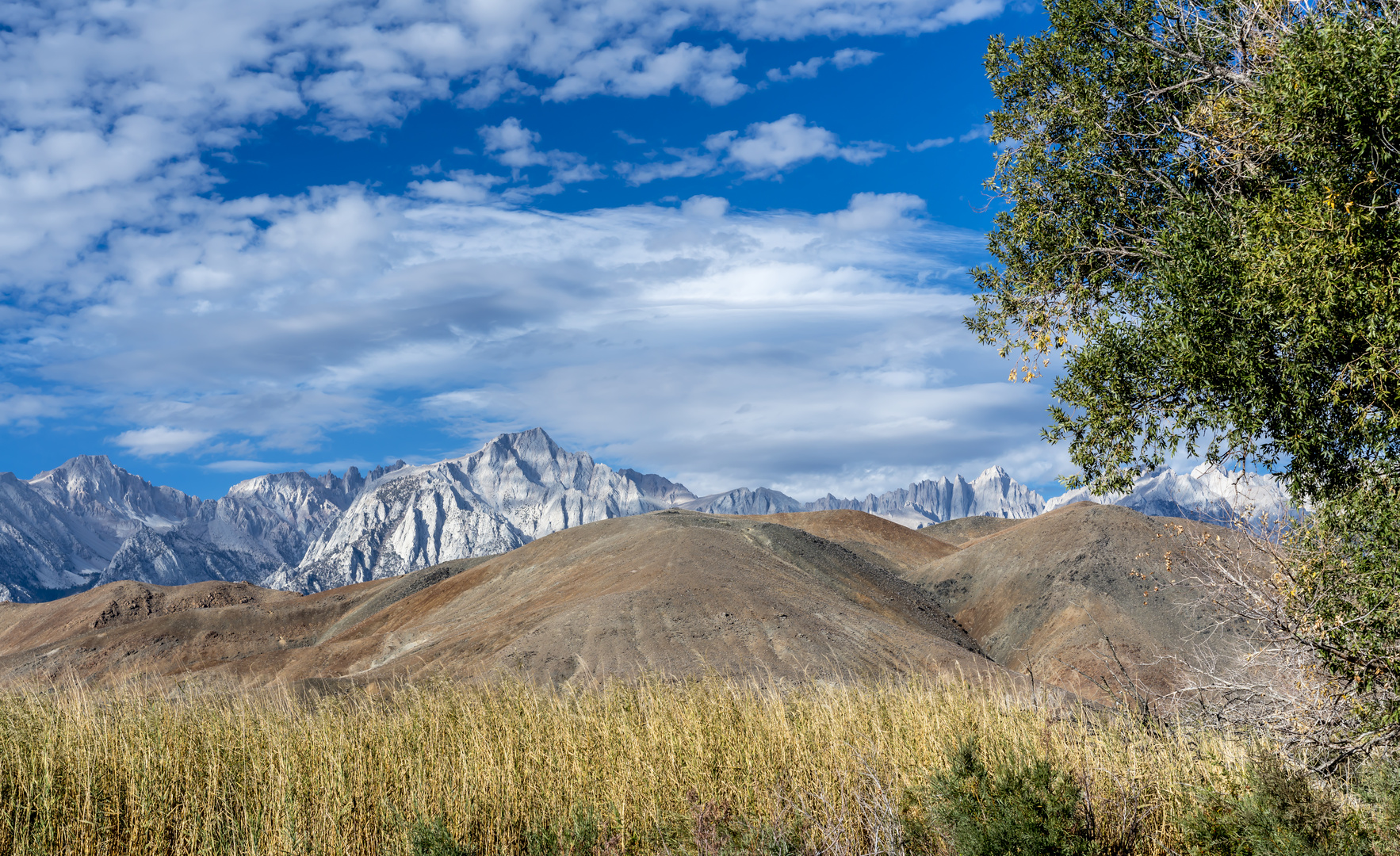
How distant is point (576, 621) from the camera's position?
34156 mm

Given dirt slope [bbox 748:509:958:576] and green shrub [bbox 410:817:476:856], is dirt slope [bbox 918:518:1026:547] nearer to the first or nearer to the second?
dirt slope [bbox 748:509:958:576]

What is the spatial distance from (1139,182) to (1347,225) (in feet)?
15.5

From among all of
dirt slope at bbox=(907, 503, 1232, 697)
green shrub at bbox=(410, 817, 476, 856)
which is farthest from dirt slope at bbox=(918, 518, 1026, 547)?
green shrub at bbox=(410, 817, 476, 856)

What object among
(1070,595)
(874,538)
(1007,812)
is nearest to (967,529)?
(874,538)

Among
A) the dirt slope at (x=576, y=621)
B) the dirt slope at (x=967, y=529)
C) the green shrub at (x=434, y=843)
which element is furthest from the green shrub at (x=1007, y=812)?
the dirt slope at (x=967, y=529)

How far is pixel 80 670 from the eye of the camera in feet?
173

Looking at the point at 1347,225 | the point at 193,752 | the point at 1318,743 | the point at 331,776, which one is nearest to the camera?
the point at 1347,225

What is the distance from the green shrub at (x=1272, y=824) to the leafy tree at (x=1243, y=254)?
329 cm

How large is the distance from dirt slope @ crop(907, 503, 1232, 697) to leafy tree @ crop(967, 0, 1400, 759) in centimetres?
2992

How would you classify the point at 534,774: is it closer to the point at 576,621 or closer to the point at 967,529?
the point at 576,621

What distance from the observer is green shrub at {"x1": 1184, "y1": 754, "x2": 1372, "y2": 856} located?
656cm

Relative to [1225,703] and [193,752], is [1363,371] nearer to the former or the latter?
[1225,703]

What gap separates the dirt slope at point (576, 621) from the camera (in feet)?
101

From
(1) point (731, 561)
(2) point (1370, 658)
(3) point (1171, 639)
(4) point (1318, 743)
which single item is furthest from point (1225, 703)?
(3) point (1171, 639)
